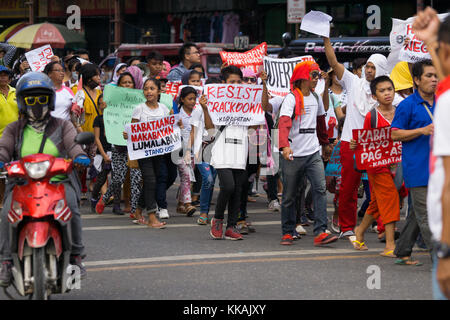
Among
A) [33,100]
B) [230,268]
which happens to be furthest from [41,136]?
[230,268]

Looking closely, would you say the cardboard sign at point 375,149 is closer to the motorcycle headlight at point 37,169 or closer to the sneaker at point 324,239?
the sneaker at point 324,239

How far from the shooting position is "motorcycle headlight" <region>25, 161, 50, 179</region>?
602cm

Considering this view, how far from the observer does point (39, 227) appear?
19.5 ft

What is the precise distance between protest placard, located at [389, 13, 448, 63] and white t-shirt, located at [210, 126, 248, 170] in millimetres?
2360

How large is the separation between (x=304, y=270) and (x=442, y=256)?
13.6 ft

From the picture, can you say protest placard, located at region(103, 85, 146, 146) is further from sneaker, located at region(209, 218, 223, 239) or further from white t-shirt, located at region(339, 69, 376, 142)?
white t-shirt, located at region(339, 69, 376, 142)

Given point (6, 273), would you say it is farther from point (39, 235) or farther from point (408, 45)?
point (408, 45)

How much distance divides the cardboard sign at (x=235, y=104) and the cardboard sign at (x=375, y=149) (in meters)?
1.57

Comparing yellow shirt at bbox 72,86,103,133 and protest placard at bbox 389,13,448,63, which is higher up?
protest placard at bbox 389,13,448,63

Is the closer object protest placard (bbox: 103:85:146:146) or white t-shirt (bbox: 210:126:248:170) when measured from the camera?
white t-shirt (bbox: 210:126:248:170)

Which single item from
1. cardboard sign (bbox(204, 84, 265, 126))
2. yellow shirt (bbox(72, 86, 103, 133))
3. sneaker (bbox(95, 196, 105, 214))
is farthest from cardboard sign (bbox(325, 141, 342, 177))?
yellow shirt (bbox(72, 86, 103, 133))

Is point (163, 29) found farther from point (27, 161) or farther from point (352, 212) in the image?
point (27, 161)

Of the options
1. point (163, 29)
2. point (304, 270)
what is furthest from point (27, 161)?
point (163, 29)

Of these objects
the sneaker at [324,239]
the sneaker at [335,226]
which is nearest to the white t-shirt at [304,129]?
the sneaker at [324,239]
